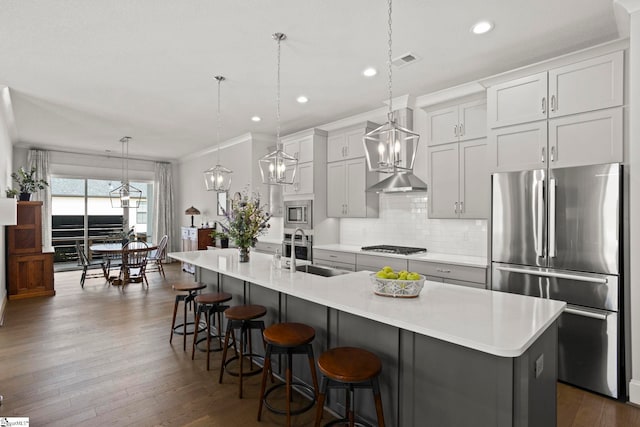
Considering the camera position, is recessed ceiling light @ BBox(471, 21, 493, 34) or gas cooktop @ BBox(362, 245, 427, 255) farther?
gas cooktop @ BBox(362, 245, 427, 255)

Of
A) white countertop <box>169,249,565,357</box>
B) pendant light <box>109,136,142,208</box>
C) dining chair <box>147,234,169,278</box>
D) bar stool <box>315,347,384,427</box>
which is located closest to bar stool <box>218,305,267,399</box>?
white countertop <box>169,249,565,357</box>

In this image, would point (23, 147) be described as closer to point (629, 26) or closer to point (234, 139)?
point (234, 139)

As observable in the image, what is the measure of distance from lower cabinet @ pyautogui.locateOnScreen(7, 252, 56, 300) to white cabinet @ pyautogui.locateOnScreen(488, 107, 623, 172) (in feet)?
23.5

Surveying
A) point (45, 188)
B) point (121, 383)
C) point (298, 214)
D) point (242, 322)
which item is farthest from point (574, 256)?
point (45, 188)

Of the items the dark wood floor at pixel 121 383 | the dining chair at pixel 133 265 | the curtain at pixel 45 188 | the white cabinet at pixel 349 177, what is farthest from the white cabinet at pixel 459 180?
the curtain at pixel 45 188

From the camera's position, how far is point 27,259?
5.90 meters

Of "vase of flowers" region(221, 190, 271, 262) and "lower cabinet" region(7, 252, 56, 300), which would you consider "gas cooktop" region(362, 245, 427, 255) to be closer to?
"vase of flowers" region(221, 190, 271, 262)

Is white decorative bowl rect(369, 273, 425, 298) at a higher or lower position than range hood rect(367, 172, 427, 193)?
lower

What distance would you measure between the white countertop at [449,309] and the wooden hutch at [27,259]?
5.31 metres

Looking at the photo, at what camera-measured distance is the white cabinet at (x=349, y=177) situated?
5.01 metres

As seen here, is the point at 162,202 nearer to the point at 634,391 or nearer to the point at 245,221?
the point at 245,221

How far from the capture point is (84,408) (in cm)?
255

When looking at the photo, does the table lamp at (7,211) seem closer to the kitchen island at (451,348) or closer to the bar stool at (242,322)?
the bar stool at (242,322)

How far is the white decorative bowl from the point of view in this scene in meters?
2.14
